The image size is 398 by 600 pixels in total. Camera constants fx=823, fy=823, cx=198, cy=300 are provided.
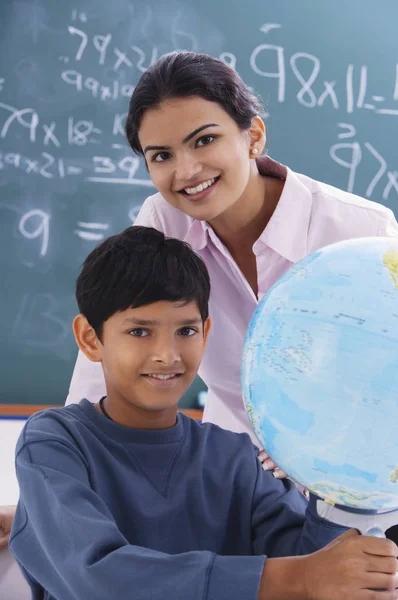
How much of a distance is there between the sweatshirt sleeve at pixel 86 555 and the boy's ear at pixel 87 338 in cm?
19

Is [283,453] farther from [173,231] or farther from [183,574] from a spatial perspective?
[173,231]

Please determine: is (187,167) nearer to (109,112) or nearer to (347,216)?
(347,216)

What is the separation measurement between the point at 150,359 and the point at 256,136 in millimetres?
557

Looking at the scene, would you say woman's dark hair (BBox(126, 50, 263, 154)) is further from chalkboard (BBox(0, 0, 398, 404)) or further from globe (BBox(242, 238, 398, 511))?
chalkboard (BBox(0, 0, 398, 404))

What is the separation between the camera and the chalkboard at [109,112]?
107 inches

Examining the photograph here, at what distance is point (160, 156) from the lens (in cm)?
131

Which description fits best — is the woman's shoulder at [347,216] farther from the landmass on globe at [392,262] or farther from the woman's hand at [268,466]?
the landmass on globe at [392,262]

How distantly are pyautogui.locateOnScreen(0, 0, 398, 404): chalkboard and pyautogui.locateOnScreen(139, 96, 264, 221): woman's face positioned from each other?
4.77 ft

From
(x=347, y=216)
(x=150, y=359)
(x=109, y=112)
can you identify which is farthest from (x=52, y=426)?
(x=109, y=112)

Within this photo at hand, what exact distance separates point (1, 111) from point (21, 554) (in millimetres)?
2048

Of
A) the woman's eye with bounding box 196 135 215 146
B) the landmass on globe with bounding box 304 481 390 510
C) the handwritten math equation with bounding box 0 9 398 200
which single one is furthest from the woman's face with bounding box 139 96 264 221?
the handwritten math equation with bounding box 0 9 398 200

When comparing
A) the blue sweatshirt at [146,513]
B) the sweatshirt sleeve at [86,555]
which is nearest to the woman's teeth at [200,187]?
the blue sweatshirt at [146,513]

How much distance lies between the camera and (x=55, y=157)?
2.74 m

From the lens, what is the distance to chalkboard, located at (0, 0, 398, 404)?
2715 mm
